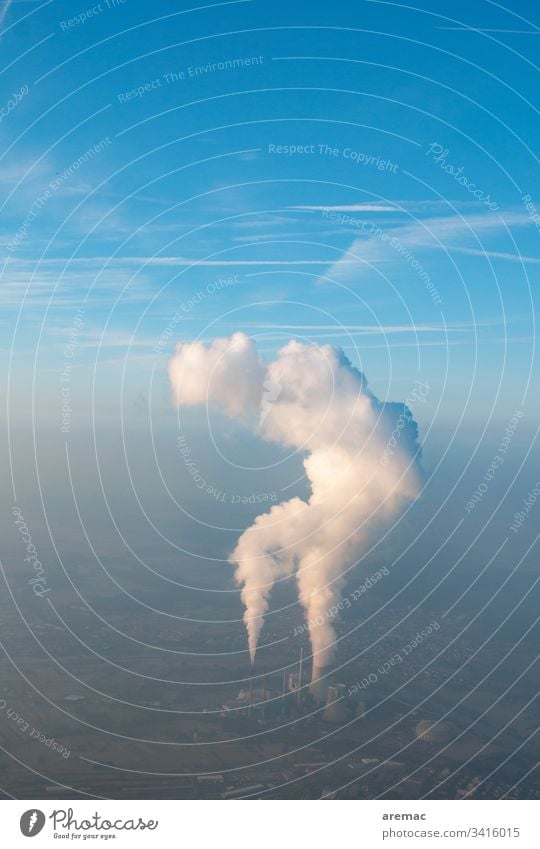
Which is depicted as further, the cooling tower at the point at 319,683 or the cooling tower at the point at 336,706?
the cooling tower at the point at 319,683

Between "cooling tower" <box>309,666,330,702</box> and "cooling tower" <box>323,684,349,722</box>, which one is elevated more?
"cooling tower" <box>309,666,330,702</box>

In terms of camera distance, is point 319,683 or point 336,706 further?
point 319,683

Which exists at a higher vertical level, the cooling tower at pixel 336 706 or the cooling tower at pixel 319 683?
the cooling tower at pixel 319 683

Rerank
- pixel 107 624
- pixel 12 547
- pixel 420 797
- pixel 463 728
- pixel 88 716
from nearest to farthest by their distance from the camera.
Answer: pixel 420 797, pixel 88 716, pixel 463 728, pixel 107 624, pixel 12 547

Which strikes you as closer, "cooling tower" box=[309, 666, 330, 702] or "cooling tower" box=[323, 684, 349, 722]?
"cooling tower" box=[323, 684, 349, 722]

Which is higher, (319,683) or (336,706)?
(319,683)

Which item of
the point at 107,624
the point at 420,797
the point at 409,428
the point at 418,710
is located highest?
the point at 409,428

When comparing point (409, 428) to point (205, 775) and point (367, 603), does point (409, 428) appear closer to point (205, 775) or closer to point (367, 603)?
point (205, 775)

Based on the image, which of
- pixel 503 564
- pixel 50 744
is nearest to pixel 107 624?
pixel 50 744
